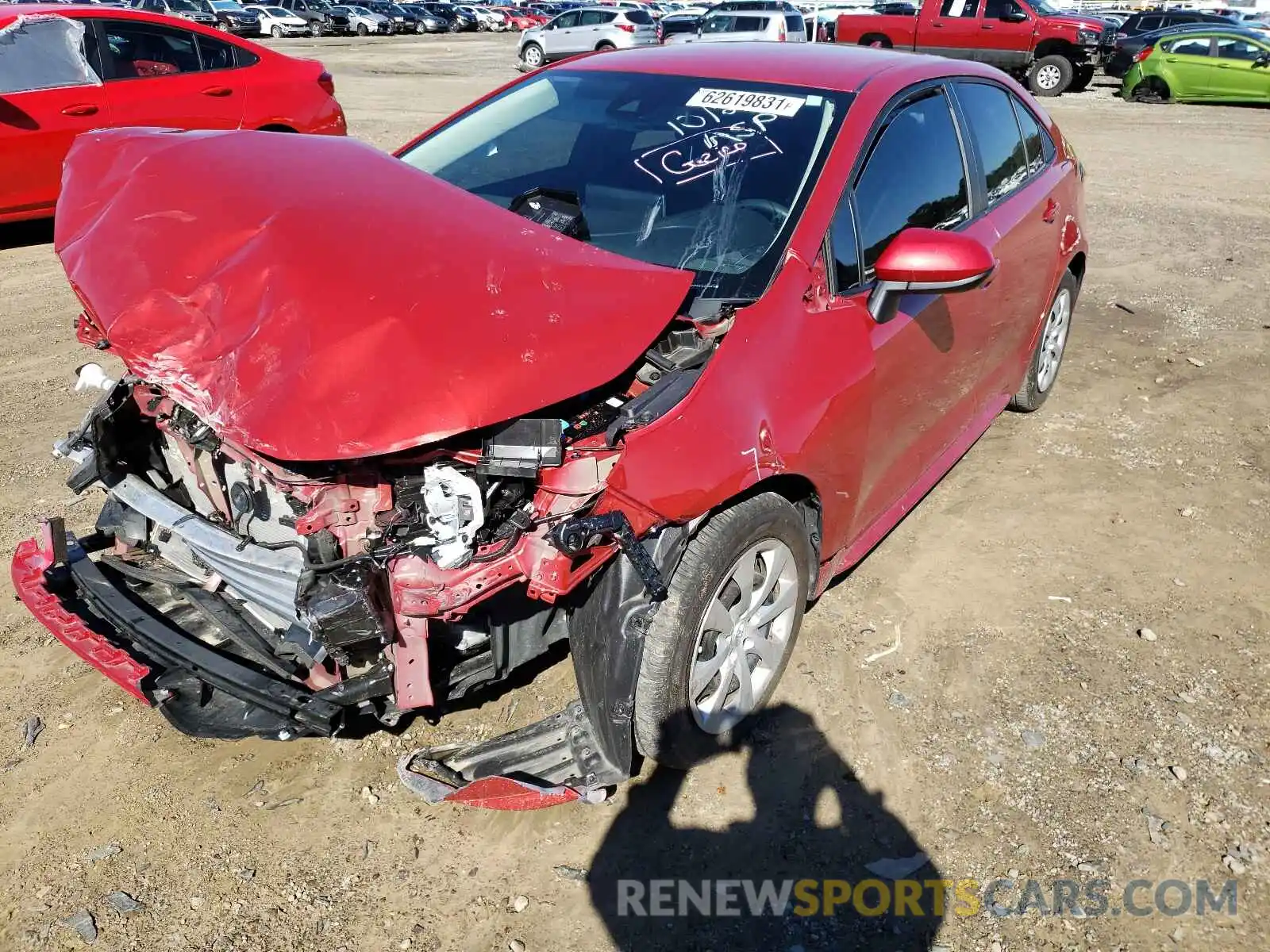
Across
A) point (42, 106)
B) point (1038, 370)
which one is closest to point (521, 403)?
point (1038, 370)

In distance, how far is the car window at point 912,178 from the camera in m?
2.88

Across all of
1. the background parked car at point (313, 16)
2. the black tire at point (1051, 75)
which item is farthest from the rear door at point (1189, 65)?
the background parked car at point (313, 16)

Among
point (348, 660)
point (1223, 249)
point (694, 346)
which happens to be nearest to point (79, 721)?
point (348, 660)

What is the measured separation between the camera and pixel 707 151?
299cm

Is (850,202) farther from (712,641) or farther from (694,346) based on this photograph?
(712,641)

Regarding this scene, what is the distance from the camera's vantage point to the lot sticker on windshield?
301 centimetres

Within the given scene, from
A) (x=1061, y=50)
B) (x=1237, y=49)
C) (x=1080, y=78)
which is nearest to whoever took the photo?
(x=1237, y=49)

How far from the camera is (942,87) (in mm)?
3426

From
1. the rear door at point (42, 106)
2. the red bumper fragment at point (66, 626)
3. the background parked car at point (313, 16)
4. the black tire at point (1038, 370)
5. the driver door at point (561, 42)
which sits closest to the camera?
the red bumper fragment at point (66, 626)

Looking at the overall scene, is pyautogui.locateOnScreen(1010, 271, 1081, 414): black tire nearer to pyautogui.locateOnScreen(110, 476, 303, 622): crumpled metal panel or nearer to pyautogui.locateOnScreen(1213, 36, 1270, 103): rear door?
pyautogui.locateOnScreen(110, 476, 303, 622): crumpled metal panel

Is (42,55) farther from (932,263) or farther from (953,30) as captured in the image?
(953,30)

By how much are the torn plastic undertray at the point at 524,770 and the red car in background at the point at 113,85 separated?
5.58 metres

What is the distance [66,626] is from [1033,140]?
4.33 metres

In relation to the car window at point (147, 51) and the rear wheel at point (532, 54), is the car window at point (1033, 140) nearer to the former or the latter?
the car window at point (147, 51)
